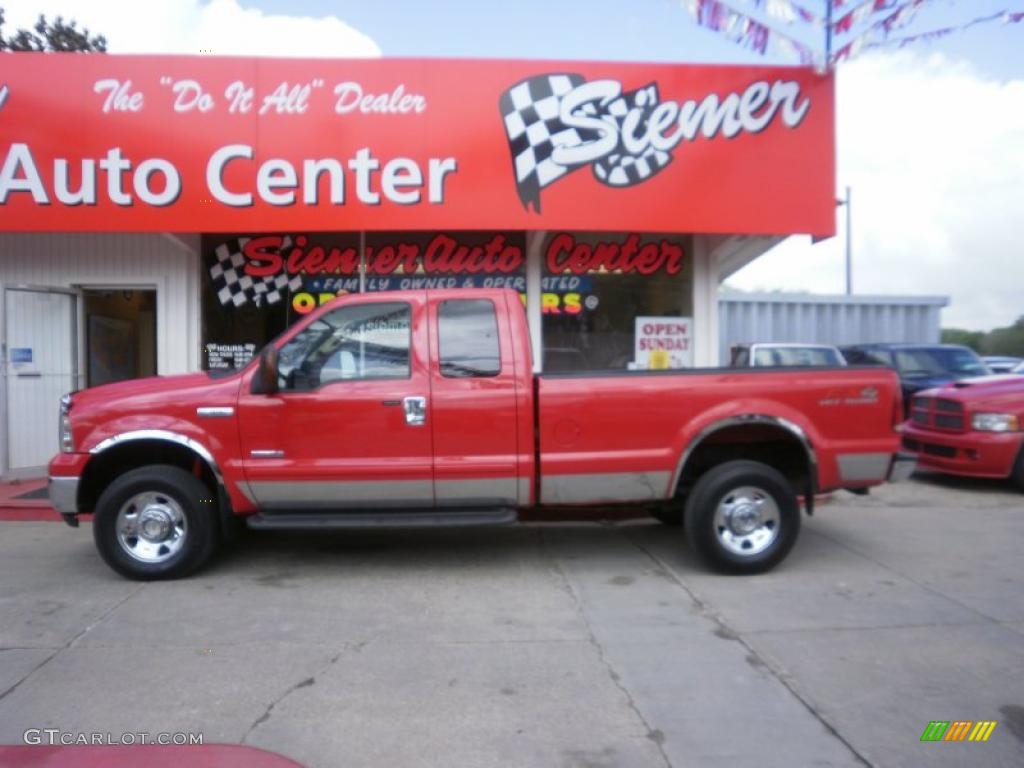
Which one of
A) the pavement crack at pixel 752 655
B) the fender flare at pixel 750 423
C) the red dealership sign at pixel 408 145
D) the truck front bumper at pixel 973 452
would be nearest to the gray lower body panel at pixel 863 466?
the fender flare at pixel 750 423

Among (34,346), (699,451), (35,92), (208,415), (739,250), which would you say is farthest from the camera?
(739,250)

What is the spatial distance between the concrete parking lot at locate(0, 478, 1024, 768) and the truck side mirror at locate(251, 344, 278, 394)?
1.42m

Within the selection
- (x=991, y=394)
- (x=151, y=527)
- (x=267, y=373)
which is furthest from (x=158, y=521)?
(x=991, y=394)

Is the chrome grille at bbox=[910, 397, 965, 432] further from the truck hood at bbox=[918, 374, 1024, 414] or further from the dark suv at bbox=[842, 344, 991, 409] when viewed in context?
the dark suv at bbox=[842, 344, 991, 409]

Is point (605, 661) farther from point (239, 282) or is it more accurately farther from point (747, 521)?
point (239, 282)

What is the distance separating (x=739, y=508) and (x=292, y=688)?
3.35 meters

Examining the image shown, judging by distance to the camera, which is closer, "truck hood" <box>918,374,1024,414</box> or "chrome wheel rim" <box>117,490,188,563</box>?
"chrome wheel rim" <box>117,490,188,563</box>

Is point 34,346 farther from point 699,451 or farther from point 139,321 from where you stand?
point 699,451

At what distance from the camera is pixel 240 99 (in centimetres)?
886

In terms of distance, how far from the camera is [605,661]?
14.4 ft

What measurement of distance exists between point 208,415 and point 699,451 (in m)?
3.57

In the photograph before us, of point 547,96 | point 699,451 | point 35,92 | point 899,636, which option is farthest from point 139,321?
point 899,636

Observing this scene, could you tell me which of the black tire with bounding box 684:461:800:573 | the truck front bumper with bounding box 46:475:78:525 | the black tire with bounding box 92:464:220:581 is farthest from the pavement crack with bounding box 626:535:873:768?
the truck front bumper with bounding box 46:475:78:525

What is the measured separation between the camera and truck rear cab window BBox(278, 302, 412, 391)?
5.73 meters
